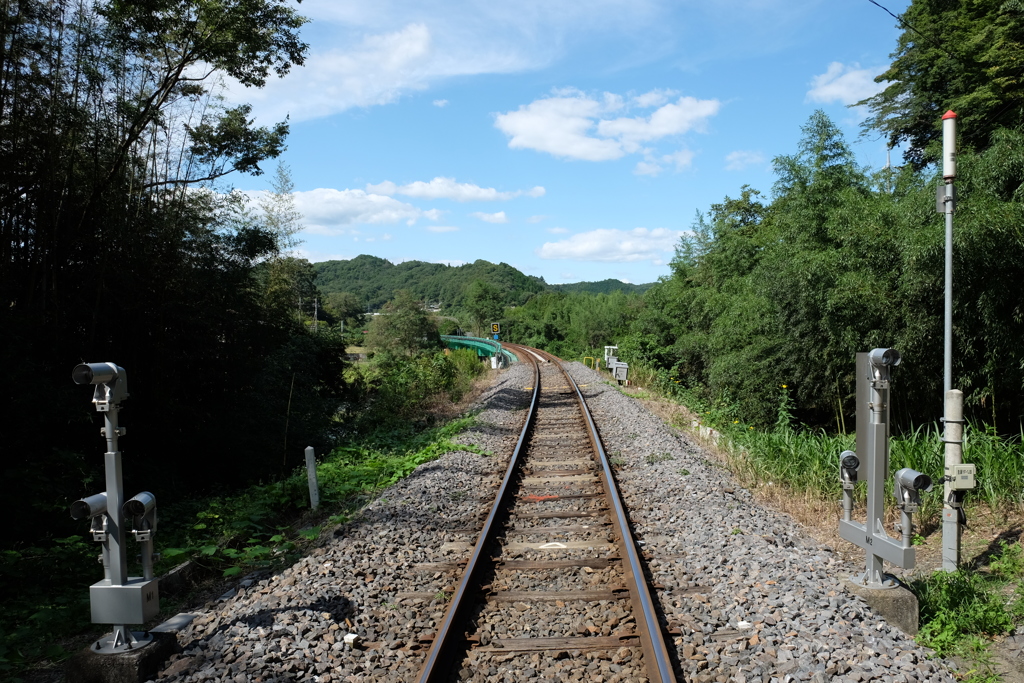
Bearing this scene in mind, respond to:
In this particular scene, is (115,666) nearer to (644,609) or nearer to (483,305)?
(644,609)

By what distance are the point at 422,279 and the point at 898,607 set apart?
167 meters

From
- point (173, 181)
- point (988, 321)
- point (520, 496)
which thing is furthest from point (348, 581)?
point (173, 181)

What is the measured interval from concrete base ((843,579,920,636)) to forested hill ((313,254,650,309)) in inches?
4624

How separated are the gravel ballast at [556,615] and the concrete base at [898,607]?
113 mm

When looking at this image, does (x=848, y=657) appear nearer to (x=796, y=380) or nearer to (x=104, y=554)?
(x=104, y=554)

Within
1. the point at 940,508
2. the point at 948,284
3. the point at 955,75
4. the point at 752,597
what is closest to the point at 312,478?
the point at 752,597

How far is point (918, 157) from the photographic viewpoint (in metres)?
20.4

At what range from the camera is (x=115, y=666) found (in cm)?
365

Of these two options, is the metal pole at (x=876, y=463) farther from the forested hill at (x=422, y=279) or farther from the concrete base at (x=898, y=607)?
the forested hill at (x=422, y=279)

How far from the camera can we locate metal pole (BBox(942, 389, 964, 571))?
5.07m

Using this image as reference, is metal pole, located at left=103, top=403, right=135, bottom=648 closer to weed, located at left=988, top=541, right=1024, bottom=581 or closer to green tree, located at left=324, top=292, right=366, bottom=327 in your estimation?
weed, located at left=988, top=541, right=1024, bottom=581

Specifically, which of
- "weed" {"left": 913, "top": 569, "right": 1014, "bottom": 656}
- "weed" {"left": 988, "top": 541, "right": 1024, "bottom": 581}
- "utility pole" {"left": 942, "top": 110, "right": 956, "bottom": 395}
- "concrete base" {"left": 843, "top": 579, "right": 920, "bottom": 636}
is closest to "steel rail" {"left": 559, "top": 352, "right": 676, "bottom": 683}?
"concrete base" {"left": 843, "top": 579, "right": 920, "bottom": 636}

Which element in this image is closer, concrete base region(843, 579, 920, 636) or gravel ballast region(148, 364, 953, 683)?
gravel ballast region(148, 364, 953, 683)

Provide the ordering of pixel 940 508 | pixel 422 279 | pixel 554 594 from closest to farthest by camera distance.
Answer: pixel 554 594 < pixel 940 508 < pixel 422 279
